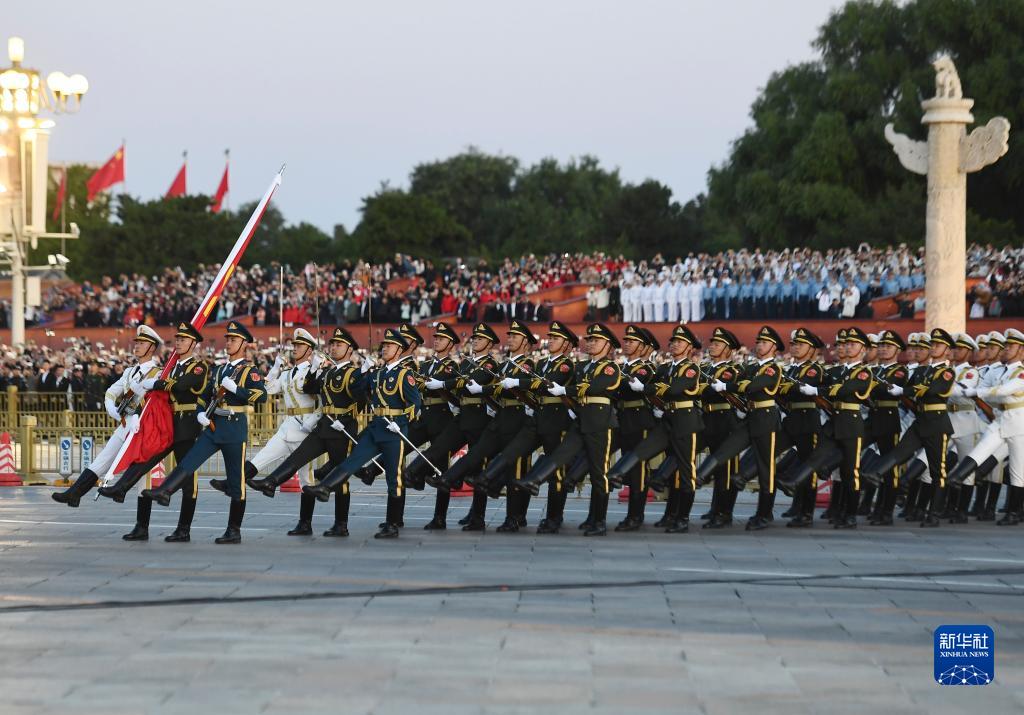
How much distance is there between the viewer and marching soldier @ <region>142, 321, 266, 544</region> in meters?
13.8

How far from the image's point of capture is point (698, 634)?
9375mm

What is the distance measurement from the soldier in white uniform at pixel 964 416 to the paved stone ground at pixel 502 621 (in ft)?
3.95

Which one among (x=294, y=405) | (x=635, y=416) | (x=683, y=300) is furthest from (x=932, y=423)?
(x=683, y=300)

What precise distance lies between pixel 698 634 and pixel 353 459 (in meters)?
5.39

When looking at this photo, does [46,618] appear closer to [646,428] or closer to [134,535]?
[134,535]

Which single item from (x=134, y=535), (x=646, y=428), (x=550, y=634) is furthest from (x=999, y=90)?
(x=550, y=634)

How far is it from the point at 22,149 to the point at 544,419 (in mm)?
22614

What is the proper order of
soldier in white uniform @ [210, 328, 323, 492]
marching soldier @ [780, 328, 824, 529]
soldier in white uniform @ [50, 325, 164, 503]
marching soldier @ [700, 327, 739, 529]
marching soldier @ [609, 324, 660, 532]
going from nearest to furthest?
soldier in white uniform @ [50, 325, 164, 503]
marching soldier @ [609, 324, 660, 532]
marching soldier @ [700, 327, 739, 529]
marching soldier @ [780, 328, 824, 529]
soldier in white uniform @ [210, 328, 323, 492]

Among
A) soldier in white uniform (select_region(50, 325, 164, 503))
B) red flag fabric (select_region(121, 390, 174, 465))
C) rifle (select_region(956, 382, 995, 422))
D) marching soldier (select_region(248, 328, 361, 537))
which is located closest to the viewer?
red flag fabric (select_region(121, 390, 174, 465))

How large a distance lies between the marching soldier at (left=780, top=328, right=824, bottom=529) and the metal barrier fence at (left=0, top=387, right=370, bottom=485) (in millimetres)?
7620

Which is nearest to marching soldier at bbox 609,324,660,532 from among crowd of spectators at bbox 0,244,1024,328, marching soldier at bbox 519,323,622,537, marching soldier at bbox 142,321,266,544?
marching soldier at bbox 519,323,622,537

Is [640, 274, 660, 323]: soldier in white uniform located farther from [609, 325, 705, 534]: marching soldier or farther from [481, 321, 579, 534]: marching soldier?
[481, 321, 579, 534]: marching soldier

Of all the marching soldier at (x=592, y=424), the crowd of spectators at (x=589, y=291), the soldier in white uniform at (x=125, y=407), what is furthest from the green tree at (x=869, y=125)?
the soldier in white uniform at (x=125, y=407)

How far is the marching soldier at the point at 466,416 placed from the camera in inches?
591
